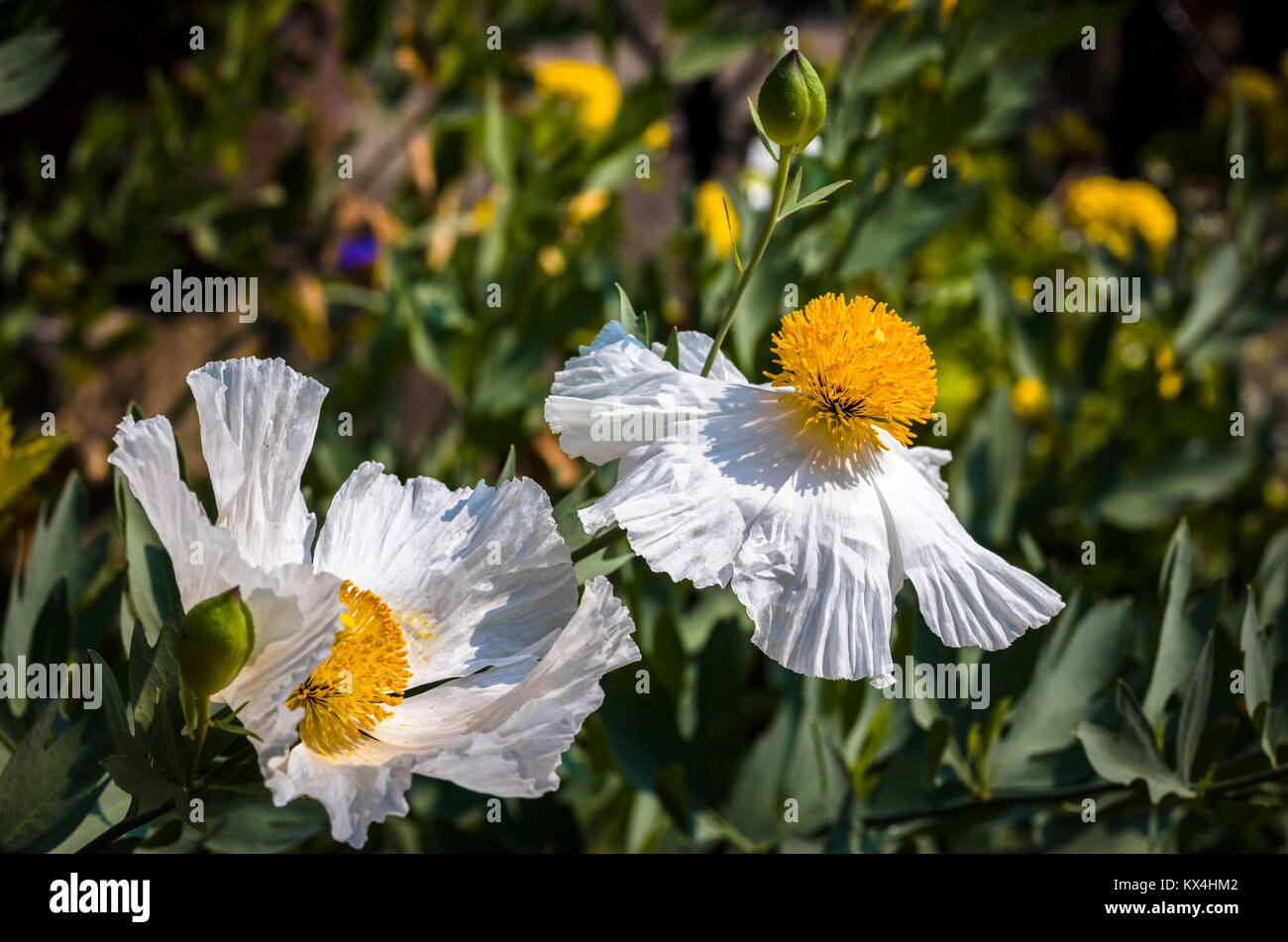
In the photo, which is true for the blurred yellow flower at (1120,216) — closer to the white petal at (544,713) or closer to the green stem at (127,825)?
the white petal at (544,713)

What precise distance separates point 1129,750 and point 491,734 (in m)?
0.36

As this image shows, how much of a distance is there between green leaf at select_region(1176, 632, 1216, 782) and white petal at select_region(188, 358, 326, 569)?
456mm

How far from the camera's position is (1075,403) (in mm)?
1113

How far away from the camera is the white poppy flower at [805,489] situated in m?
0.41

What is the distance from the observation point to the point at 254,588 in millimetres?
366

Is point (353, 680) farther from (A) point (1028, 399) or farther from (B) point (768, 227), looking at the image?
(A) point (1028, 399)

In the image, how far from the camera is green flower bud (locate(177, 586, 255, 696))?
0.34 meters

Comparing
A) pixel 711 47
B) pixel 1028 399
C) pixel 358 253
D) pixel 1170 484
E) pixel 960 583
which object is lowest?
pixel 960 583

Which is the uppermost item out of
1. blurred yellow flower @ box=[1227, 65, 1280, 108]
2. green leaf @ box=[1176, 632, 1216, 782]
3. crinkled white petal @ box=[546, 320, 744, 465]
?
blurred yellow flower @ box=[1227, 65, 1280, 108]

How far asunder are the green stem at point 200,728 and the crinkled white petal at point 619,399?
0.16 metres

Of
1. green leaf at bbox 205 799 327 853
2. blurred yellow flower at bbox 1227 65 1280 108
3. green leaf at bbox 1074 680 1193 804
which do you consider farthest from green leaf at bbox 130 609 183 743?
blurred yellow flower at bbox 1227 65 1280 108

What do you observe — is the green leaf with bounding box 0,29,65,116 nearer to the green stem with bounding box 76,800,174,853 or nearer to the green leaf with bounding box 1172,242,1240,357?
the green stem with bounding box 76,800,174,853

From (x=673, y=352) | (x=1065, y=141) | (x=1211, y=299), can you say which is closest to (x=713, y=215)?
(x=1211, y=299)

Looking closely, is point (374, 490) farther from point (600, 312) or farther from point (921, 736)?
point (600, 312)
